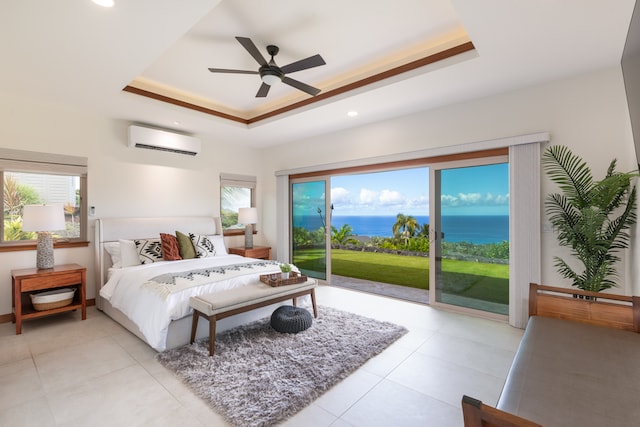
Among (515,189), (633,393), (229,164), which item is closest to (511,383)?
(633,393)

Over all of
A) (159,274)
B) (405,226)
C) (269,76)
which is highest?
(269,76)

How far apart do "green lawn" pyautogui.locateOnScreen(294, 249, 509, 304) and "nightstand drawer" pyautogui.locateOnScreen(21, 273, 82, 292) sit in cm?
332

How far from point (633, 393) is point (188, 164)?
5.36 m

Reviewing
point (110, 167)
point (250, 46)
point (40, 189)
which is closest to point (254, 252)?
point (110, 167)

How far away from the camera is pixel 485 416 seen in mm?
773

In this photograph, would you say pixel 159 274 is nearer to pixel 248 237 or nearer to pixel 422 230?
pixel 248 237

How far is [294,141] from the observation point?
18.2 feet

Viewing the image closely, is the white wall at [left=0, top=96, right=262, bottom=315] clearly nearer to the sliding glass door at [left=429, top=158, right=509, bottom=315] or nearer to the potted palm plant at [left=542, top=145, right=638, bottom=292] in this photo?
the sliding glass door at [left=429, top=158, right=509, bottom=315]

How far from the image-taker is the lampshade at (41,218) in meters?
3.21

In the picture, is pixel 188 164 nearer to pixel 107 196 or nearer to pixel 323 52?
pixel 107 196

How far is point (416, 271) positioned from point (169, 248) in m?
Answer: 5.19

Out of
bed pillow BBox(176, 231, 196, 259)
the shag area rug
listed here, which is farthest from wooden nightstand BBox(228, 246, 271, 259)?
the shag area rug

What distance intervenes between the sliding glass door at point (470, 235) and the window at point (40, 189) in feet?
15.3

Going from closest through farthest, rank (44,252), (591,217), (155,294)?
(591,217) → (155,294) → (44,252)
